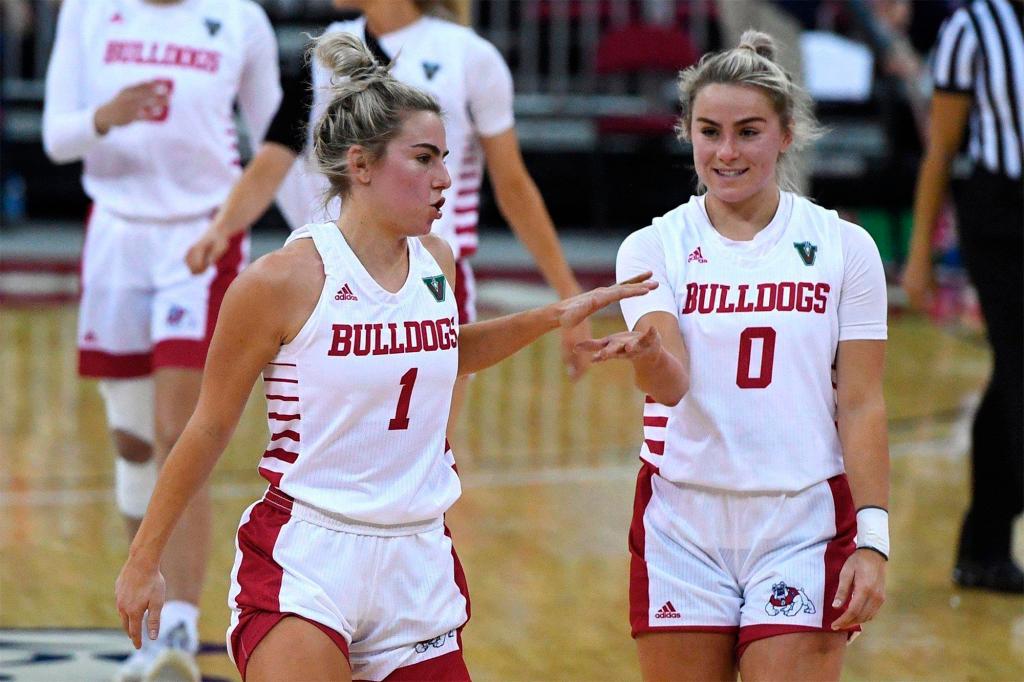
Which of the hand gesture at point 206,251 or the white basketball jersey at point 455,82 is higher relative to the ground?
the white basketball jersey at point 455,82

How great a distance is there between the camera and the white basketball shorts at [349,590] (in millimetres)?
2893

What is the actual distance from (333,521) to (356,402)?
22cm

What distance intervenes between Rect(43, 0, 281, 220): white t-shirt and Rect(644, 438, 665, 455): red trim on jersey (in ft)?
6.44

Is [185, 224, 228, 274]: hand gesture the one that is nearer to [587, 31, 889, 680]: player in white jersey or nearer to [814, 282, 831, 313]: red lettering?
[587, 31, 889, 680]: player in white jersey

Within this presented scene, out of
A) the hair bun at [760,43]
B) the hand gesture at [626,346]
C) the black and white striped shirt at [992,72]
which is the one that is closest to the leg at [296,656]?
the hand gesture at [626,346]

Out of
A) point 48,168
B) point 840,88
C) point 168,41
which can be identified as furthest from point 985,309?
point 48,168

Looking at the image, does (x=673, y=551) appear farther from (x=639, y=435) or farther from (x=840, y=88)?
(x=840, y=88)

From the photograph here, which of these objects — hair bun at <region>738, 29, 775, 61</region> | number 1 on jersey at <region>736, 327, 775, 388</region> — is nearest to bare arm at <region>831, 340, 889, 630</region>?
number 1 on jersey at <region>736, 327, 775, 388</region>

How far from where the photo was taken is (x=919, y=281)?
17.6ft

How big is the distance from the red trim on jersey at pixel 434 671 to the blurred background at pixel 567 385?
163 cm

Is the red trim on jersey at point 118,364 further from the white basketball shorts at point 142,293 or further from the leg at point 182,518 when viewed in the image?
the leg at point 182,518

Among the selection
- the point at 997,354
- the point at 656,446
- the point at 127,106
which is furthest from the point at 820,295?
the point at 997,354

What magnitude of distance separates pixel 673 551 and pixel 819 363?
0.46 m

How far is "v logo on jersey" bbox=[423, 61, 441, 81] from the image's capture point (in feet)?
14.5
